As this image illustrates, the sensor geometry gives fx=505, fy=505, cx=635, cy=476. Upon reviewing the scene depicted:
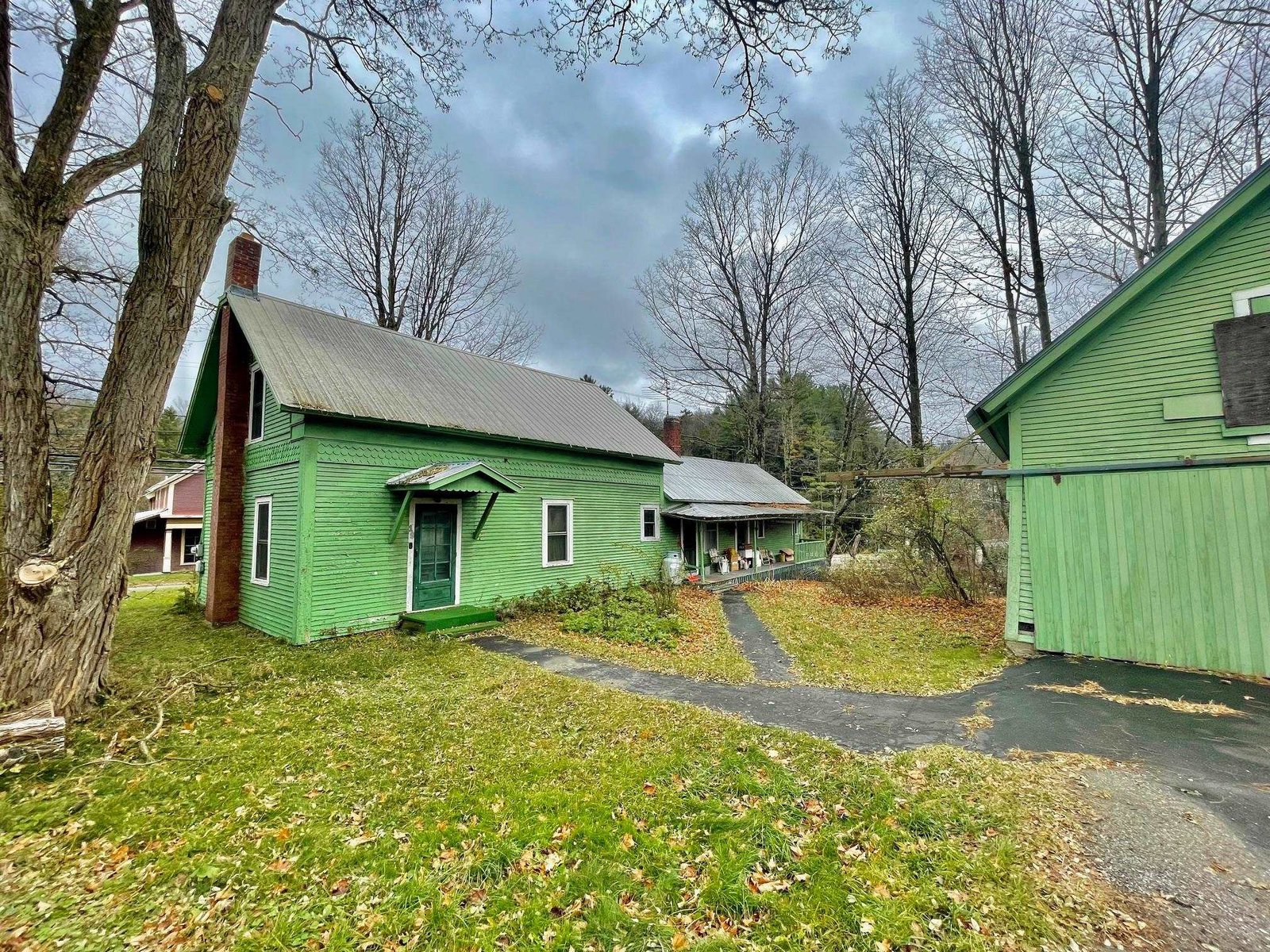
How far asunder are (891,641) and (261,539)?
1247 cm

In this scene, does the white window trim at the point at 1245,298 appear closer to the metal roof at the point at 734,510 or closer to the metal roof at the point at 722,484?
the metal roof at the point at 734,510

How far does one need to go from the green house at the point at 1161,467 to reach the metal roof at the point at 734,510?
10600 mm

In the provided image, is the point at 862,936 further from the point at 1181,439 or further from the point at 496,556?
the point at 496,556

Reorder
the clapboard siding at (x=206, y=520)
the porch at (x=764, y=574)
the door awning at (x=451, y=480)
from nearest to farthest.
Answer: the door awning at (x=451, y=480), the clapboard siding at (x=206, y=520), the porch at (x=764, y=574)

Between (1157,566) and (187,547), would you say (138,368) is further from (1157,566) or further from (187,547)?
(187,547)

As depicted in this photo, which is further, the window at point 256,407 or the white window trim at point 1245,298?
the window at point 256,407

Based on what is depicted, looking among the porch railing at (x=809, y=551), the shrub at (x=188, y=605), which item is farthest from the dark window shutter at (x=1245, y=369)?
the porch railing at (x=809, y=551)

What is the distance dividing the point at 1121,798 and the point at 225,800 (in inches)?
256

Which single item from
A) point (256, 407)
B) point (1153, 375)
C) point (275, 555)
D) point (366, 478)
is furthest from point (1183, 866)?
point (256, 407)

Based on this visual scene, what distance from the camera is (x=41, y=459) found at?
16.8ft

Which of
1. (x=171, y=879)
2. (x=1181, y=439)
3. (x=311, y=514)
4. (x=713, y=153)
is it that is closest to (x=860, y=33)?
(x=713, y=153)

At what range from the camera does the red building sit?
26.2 m

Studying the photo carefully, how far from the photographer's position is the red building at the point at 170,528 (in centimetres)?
2619

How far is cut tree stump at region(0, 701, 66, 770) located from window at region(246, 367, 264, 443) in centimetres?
721
